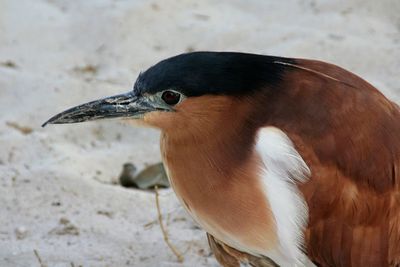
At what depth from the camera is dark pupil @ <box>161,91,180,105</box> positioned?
3014 millimetres

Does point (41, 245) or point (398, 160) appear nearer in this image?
point (398, 160)

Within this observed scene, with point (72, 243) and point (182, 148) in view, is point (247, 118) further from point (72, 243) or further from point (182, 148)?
point (72, 243)

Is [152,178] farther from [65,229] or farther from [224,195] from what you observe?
[224,195]

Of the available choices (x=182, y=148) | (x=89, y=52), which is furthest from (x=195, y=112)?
(x=89, y=52)

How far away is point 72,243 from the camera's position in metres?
3.74

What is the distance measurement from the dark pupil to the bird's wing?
32 cm

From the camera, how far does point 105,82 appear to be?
15.6 ft

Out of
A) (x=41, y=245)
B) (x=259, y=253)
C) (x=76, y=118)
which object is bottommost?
(x=41, y=245)

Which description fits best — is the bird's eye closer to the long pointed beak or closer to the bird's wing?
the long pointed beak

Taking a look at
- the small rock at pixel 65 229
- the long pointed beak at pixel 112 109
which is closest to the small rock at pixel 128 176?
the small rock at pixel 65 229

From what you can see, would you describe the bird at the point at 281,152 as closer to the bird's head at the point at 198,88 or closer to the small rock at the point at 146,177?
the bird's head at the point at 198,88

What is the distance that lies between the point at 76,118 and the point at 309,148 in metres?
0.79

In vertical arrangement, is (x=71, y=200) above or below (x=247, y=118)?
below

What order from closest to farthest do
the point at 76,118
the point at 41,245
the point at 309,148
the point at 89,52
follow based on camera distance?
1. the point at 309,148
2. the point at 76,118
3. the point at 41,245
4. the point at 89,52
